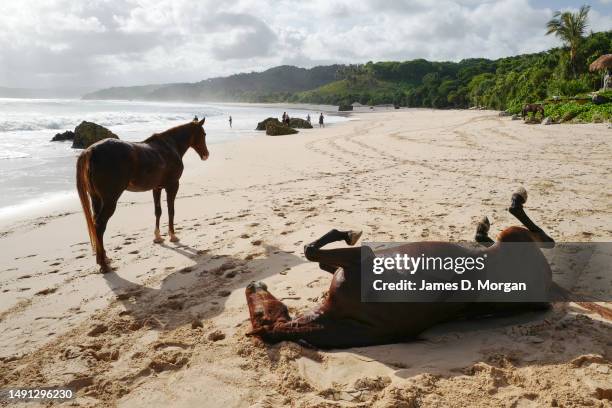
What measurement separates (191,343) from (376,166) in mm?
9648

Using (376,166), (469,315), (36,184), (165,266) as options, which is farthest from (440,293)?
(36,184)

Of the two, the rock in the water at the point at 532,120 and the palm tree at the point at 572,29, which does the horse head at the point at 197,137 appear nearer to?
the rock in the water at the point at 532,120

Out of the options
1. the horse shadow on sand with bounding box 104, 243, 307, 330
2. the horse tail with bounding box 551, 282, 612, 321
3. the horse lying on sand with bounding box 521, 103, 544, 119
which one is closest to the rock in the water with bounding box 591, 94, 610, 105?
the horse lying on sand with bounding box 521, 103, 544, 119

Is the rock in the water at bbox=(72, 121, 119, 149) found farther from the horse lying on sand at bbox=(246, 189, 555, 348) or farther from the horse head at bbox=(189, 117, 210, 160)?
the horse lying on sand at bbox=(246, 189, 555, 348)

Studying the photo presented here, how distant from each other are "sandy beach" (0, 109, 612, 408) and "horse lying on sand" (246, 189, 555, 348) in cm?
10

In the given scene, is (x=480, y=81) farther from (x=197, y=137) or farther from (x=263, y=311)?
(x=263, y=311)

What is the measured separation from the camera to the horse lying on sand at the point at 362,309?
279 centimetres

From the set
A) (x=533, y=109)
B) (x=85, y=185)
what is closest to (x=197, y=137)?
(x=85, y=185)

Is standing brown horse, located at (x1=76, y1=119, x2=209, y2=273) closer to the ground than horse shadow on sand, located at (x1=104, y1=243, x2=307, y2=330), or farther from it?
farther from it

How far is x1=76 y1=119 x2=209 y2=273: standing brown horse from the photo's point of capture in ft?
16.6

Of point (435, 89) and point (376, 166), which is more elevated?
point (435, 89)

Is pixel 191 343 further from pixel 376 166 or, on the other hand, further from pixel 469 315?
pixel 376 166

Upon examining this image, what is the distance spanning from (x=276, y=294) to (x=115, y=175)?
2.92m

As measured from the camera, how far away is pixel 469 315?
2.98 meters
